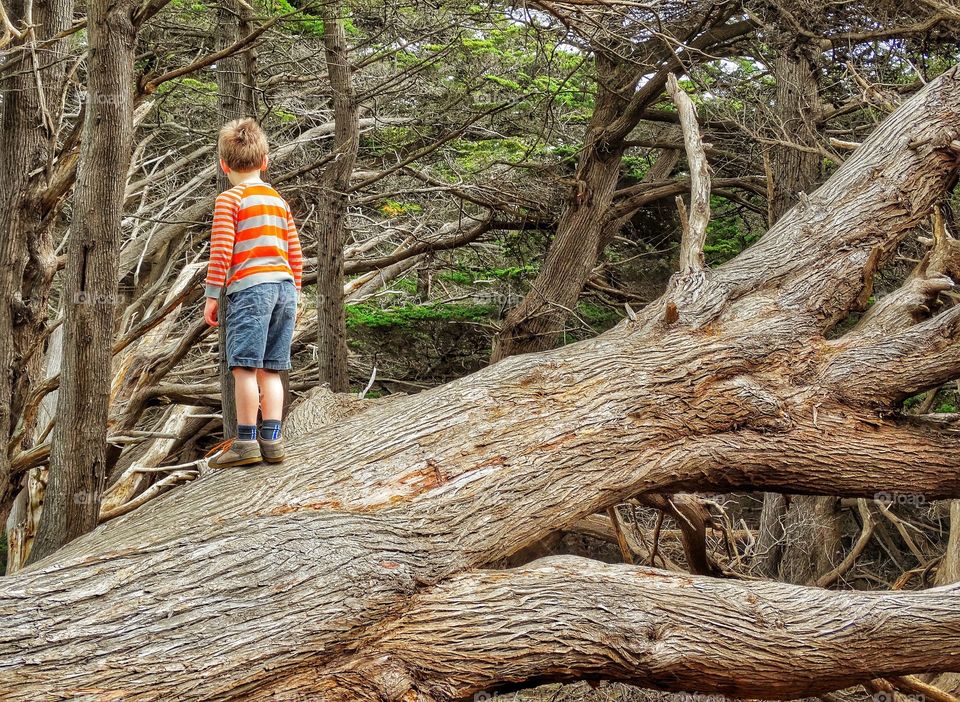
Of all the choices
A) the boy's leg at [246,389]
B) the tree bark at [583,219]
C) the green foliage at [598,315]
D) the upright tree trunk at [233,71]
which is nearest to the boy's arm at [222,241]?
the boy's leg at [246,389]

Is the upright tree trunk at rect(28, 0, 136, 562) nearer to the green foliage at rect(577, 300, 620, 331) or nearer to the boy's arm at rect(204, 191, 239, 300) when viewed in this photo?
the boy's arm at rect(204, 191, 239, 300)

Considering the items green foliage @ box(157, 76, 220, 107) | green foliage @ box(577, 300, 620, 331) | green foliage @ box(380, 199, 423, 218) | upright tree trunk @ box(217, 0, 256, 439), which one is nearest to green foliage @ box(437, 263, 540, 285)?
green foliage @ box(577, 300, 620, 331)

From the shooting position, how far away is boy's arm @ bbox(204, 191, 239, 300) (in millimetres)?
4250

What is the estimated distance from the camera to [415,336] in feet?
38.0

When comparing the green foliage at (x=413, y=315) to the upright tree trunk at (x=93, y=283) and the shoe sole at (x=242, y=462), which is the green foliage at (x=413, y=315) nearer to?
the upright tree trunk at (x=93, y=283)

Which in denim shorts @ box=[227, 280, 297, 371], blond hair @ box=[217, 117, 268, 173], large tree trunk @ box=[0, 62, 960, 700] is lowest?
large tree trunk @ box=[0, 62, 960, 700]

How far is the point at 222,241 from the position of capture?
14.0 ft

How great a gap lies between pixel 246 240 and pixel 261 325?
42cm

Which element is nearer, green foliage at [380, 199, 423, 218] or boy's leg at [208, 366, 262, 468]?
boy's leg at [208, 366, 262, 468]

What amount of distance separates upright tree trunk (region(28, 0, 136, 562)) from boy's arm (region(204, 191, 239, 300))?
976mm

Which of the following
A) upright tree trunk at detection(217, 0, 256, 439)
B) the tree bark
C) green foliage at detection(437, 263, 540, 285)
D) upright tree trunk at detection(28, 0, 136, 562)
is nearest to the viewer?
upright tree trunk at detection(28, 0, 136, 562)

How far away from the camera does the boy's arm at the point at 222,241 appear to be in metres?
4.25

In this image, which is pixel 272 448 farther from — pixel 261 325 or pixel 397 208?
pixel 397 208

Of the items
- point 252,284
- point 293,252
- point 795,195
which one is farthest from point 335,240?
point 795,195
